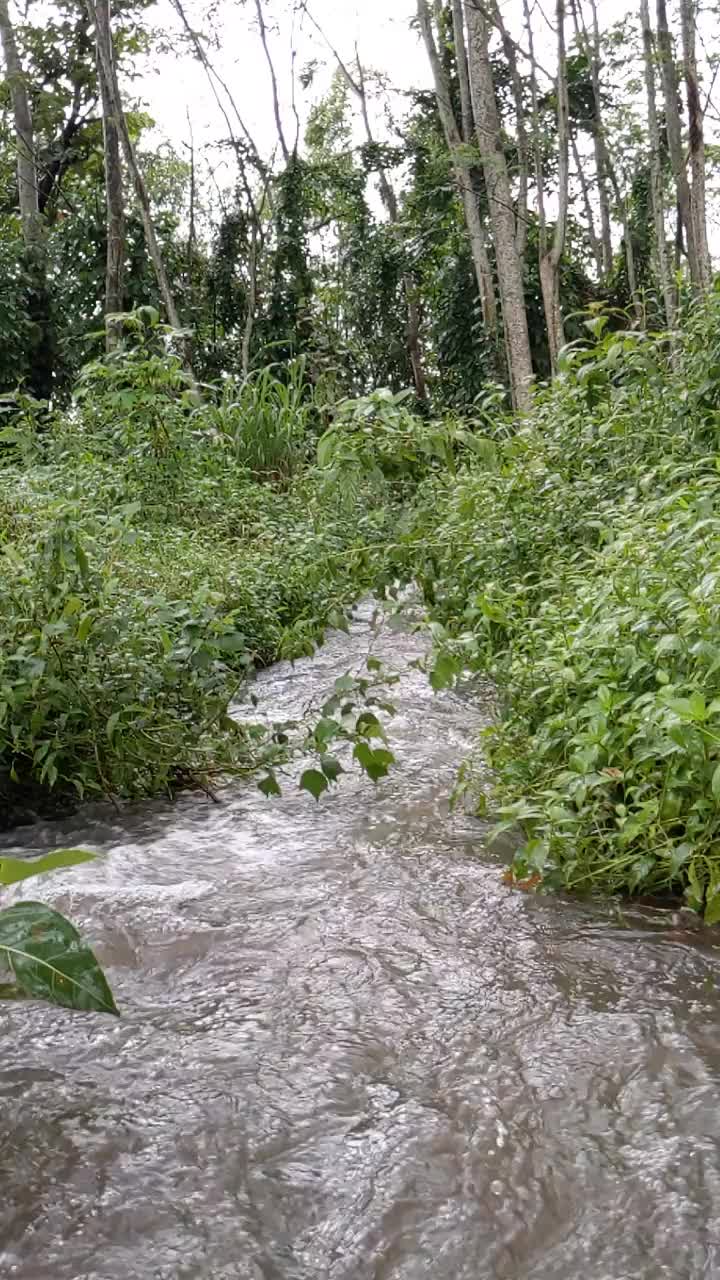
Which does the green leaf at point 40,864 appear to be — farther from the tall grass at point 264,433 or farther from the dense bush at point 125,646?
the tall grass at point 264,433

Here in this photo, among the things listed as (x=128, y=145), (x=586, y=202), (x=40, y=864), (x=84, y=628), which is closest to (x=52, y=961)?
(x=40, y=864)

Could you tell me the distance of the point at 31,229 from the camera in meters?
15.2

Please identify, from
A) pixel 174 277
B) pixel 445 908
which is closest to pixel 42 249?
pixel 174 277

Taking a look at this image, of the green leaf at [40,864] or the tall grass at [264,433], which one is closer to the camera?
the green leaf at [40,864]

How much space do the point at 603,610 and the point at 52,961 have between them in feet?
6.84

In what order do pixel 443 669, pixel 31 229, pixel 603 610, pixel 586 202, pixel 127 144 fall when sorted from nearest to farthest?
pixel 443 669, pixel 603 610, pixel 127 144, pixel 31 229, pixel 586 202

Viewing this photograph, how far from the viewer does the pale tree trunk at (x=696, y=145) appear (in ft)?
31.1

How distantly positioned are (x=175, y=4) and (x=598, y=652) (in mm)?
16446

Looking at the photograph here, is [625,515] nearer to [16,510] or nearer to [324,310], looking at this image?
[16,510]

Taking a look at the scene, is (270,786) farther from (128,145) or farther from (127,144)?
(128,145)

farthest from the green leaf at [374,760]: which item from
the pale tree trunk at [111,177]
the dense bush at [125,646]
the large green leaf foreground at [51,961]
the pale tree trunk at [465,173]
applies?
the pale tree trunk at [465,173]

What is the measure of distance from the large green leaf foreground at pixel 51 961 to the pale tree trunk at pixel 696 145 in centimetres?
771

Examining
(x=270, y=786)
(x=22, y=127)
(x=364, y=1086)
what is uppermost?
(x=22, y=127)

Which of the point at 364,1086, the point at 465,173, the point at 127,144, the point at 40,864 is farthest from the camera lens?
the point at 465,173
